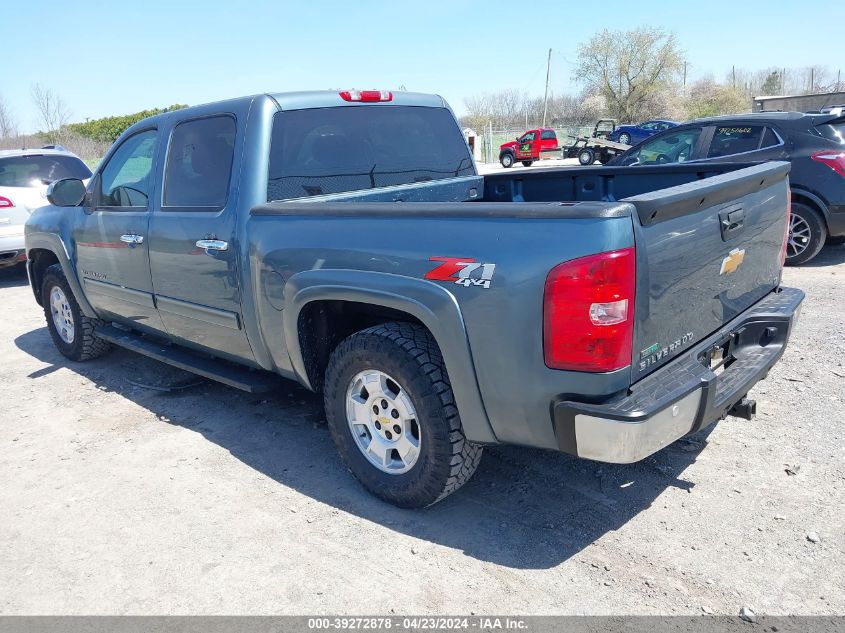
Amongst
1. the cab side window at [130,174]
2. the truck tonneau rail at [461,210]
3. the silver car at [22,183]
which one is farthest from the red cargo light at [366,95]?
the silver car at [22,183]

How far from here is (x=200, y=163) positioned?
403cm

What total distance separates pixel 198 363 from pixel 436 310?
2244 mm

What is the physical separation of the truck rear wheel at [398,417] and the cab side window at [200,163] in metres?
1.29

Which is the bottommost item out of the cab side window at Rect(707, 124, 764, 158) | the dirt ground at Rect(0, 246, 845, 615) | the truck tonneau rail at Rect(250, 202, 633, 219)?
the dirt ground at Rect(0, 246, 845, 615)

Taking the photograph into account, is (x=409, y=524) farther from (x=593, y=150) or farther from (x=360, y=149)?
(x=593, y=150)

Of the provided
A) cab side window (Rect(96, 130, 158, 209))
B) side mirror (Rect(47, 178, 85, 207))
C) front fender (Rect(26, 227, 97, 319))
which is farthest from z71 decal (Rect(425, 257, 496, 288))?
front fender (Rect(26, 227, 97, 319))

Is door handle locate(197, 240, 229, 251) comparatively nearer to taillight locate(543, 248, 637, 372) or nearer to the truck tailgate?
taillight locate(543, 248, 637, 372)

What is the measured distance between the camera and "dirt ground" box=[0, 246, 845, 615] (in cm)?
269

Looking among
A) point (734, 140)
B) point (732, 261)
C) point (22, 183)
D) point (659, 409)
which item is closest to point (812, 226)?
point (734, 140)

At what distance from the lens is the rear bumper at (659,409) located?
2461 mm

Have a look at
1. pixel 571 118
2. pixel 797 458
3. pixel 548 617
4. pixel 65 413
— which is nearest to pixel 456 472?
pixel 548 617

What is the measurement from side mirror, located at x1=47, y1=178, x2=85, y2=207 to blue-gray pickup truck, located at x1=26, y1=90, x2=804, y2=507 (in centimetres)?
1

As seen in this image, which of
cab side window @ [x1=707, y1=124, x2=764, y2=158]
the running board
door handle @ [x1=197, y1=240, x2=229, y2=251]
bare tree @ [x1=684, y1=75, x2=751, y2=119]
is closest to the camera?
door handle @ [x1=197, y1=240, x2=229, y2=251]

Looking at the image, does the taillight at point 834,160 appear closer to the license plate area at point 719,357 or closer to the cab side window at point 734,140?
the cab side window at point 734,140
